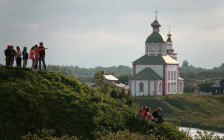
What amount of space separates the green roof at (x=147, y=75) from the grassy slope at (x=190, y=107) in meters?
4.42

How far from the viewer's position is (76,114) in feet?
98.5

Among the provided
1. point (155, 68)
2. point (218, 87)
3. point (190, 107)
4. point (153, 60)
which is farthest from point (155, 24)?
point (190, 107)

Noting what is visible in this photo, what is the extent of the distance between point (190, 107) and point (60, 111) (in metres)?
57.4

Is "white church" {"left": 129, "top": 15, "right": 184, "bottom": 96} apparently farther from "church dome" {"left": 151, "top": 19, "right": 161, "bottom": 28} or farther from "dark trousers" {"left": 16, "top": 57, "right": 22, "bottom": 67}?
"dark trousers" {"left": 16, "top": 57, "right": 22, "bottom": 67}

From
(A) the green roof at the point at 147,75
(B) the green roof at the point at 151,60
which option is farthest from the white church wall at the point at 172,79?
(A) the green roof at the point at 147,75

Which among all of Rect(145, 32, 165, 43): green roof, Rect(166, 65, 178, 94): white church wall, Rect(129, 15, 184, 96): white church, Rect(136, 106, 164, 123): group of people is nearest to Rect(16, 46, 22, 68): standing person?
Rect(136, 106, 164, 123): group of people

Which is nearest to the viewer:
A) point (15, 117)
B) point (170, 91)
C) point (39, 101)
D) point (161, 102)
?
point (15, 117)

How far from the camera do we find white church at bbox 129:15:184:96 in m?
91.0

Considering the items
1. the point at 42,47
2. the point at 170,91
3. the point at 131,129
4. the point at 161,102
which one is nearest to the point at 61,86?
the point at 42,47

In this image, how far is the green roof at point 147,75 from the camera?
91.2 meters

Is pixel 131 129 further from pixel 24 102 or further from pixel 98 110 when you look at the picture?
pixel 24 102

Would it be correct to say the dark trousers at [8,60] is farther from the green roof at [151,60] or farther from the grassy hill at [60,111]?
the green roof at [151,60]

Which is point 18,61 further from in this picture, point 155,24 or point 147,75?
point 155,24

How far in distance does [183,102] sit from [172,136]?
5479cm
